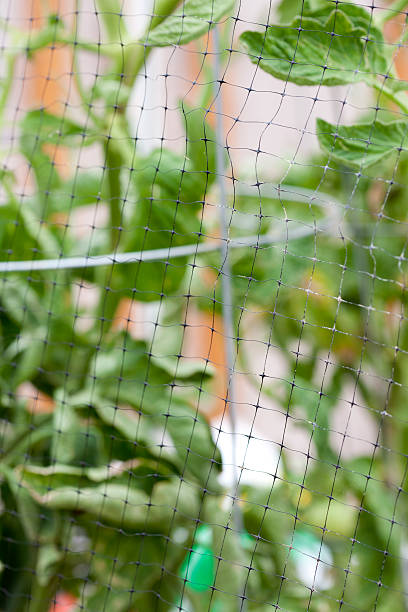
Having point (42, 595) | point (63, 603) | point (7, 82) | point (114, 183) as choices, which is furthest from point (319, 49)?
point (63, 603)

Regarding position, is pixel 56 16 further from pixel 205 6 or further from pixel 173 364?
pixel 173 364

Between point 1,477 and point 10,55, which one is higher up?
point 10,55

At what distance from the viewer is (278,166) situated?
2.37ft

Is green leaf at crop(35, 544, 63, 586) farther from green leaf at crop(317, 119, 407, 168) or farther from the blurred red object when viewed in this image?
green leaf at crop(317, 119, 407, 168)

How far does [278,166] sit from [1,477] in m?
0.43

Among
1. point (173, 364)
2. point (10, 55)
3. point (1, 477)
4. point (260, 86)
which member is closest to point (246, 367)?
point (173, 364)

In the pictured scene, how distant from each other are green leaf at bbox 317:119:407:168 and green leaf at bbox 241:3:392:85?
3cm

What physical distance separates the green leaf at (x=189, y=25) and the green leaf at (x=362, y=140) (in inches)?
3.8

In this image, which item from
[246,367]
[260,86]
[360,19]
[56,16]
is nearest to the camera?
[360,19]

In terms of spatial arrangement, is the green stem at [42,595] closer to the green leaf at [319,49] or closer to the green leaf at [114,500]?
the green leaf at [114,500]

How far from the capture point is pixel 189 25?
427mm

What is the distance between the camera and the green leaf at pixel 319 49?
1.31ft

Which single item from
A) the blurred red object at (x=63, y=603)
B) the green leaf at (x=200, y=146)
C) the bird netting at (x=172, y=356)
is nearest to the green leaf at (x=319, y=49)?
the bird netting at (x=172, y=356)

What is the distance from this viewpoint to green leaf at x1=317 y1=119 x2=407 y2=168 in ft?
1.33
